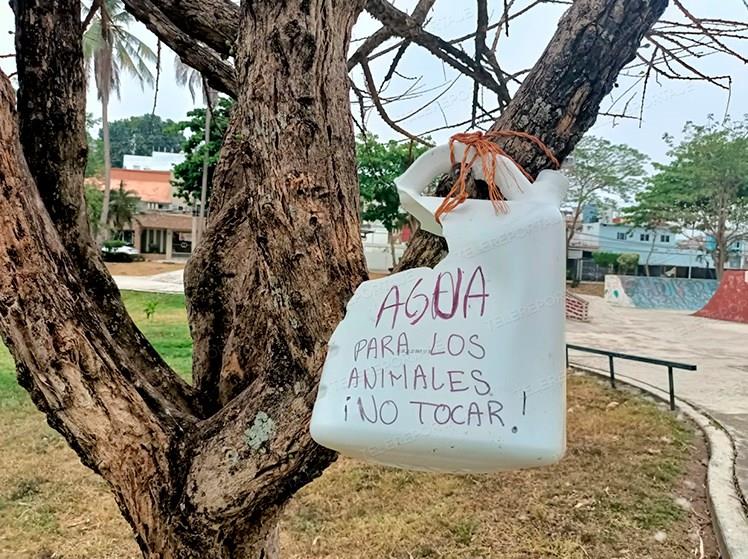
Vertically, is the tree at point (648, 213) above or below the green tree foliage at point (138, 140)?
below

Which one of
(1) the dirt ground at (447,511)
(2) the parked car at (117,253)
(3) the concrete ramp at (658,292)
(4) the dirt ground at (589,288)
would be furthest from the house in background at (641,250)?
(1) the dirt ground at (447,511)

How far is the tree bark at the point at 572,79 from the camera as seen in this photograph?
2.97 ft

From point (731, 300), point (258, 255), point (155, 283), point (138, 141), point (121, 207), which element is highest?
point (138, 141)

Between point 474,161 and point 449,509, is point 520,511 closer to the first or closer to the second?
point 449,509

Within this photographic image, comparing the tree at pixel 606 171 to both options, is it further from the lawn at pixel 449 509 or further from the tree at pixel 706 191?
the lawn at pixel 449 509

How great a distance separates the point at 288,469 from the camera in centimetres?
98

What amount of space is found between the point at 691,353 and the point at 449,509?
21.2 feet

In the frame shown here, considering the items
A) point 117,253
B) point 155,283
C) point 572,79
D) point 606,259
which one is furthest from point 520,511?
point 606,259

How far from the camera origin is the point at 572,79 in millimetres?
908

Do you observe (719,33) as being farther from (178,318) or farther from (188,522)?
(178,318)

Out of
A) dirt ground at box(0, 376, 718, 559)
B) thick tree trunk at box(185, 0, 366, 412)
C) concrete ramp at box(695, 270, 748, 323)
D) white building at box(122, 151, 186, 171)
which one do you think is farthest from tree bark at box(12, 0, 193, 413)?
white building at box(122, 151, 186, 171)

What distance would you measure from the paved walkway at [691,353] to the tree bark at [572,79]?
264cm

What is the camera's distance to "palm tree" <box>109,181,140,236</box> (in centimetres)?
2375

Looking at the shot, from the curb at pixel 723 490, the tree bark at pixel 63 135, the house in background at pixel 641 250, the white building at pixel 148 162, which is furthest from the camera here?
the white building at pixel 148 162
